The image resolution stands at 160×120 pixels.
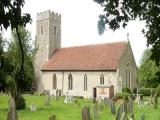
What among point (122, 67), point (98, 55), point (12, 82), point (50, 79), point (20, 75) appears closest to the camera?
point (20, 75)

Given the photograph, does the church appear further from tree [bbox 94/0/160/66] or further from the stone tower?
tree [bbox 94/0/160/66]

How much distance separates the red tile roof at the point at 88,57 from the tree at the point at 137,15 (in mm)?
36532

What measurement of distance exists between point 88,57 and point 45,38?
9416 millimetres

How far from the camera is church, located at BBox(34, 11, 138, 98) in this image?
4172cm

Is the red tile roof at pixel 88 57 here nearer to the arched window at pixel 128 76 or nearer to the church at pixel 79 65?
the church at pixel 79 65

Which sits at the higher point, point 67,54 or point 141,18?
point 67,54

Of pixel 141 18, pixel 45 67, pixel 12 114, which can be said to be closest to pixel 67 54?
pixel 45 67

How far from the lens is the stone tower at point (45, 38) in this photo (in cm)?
5203

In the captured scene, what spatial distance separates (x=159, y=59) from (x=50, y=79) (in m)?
45.1

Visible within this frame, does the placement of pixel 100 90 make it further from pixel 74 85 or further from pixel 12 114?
pixel 12 114

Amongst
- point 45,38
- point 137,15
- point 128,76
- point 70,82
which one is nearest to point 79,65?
point 70,82

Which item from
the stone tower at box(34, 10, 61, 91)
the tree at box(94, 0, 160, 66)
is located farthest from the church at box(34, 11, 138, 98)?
the tree at box(94, 0, 160, 66)

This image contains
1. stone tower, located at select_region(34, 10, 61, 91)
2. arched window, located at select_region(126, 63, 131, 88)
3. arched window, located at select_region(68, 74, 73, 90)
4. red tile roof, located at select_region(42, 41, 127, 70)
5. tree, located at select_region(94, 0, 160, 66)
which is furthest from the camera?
A: stone tower, located at select_region(34, 10, 61, 91)

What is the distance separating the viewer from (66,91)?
4609cm
